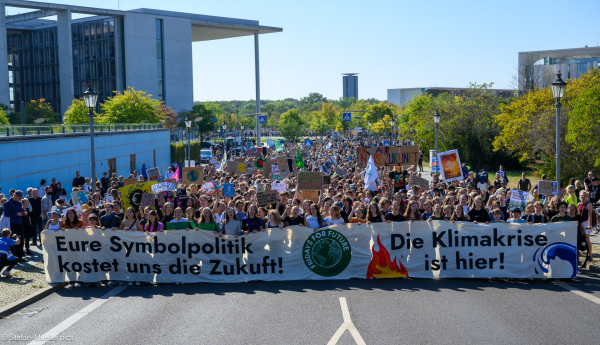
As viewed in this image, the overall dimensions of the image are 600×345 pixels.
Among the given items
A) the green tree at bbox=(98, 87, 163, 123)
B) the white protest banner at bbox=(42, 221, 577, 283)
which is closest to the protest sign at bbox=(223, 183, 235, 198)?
the white protest banner at bbox=(42, 221, 577, 283)

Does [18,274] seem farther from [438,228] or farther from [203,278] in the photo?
[438,228]

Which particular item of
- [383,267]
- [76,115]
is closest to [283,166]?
[383,267]

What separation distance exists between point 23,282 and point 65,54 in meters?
69.5

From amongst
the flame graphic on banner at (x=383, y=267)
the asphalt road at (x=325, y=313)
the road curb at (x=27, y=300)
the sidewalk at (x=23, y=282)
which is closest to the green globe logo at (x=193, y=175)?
the sidewalk at (x=23, y=282)

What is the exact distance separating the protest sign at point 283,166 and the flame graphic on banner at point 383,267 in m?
13.3

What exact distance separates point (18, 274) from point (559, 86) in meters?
14.4

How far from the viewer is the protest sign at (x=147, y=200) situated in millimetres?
14922

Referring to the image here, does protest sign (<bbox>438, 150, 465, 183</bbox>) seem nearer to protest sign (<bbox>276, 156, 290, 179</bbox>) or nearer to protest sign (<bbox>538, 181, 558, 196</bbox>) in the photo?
protest sign (<bbox>538, 181, 558, 196</bbox>)

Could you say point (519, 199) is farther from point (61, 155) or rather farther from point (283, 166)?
point (61, 155)

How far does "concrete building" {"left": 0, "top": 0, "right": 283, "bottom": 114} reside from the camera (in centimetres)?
8012

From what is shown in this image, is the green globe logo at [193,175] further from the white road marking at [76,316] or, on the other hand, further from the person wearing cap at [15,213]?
the white road marking at [76,316]

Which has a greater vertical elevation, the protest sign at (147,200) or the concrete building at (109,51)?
the concrete building at (109,51)

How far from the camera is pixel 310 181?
17.4m

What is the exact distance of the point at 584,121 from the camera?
982 inches
